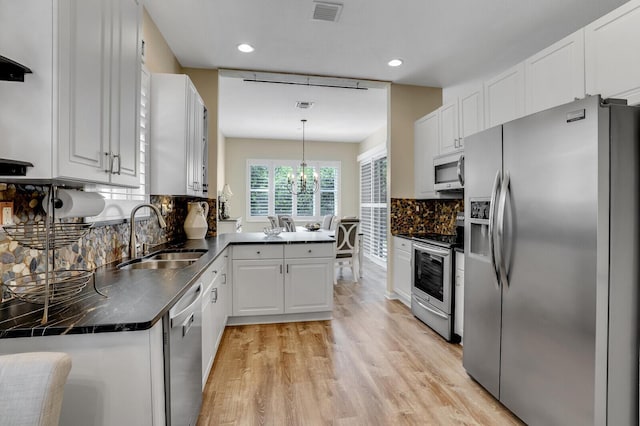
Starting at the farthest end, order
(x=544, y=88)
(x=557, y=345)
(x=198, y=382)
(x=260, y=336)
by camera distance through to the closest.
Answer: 1. (x=260, y=336)
2. (x=544, y=88)
3. (x=198, y=382)
4. (x=557, y=345)

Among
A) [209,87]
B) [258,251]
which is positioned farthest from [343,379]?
[209,87]

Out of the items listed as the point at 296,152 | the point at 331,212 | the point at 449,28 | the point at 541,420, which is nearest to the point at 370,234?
the point at 331,212

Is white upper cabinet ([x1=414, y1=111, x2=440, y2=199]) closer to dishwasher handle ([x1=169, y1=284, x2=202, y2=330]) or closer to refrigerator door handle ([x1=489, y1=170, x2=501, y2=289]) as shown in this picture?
refrigerator door handle ([x1=489, y1=170, x2=501, y2=289])

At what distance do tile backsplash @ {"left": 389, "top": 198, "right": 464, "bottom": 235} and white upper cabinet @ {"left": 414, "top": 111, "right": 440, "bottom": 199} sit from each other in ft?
0.63

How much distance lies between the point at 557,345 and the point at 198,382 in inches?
76.1

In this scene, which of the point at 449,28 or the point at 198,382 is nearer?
the point at 198,382

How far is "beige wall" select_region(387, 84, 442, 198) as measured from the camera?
4.28 metres

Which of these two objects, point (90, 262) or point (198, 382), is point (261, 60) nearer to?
point (90, 262)

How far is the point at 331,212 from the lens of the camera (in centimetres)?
818

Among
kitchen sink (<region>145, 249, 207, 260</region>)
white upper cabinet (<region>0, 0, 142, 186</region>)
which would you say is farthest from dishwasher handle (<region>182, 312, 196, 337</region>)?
kitchen sink (<region>145, 249, 207, 260</region>)

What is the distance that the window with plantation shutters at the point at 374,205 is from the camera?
6633 millimetres

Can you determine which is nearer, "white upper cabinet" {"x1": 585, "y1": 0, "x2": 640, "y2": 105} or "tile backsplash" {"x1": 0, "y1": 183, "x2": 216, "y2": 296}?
"tile backsplash" {"x1": 0, "y1": 183, "x2": 216, "y2": 296}

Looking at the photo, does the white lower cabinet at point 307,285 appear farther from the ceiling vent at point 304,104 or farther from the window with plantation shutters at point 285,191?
the window with plantation shutters at point 285,191

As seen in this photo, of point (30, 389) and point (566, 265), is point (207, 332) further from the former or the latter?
point (566, 265)
